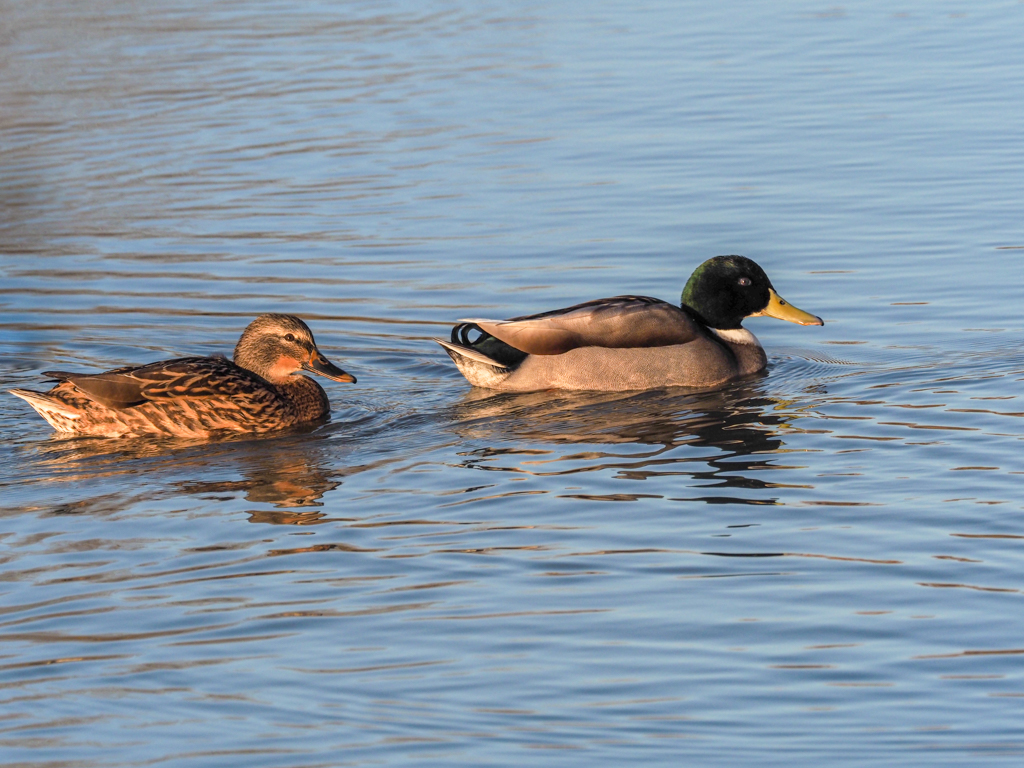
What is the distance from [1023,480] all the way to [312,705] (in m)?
4.23

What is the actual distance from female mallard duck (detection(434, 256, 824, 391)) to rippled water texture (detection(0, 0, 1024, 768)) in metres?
0.26

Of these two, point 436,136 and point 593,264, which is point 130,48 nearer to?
point 436,136

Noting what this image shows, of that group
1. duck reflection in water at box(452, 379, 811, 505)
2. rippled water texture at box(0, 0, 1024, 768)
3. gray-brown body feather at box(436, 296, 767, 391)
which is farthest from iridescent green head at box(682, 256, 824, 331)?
duck reflection in water at box(452, 379, 811, 505)

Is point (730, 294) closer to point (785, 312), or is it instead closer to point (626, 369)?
point (785, 312)

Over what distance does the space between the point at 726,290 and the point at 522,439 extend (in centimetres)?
277

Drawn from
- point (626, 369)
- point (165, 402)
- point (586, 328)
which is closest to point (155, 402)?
point (165, 402)

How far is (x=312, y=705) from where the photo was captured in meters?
6.11

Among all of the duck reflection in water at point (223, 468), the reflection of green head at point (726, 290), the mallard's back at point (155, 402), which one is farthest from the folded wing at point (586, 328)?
the mallard's back at point (155, 402)

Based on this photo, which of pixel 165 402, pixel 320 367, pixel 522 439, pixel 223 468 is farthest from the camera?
pixel 320 367

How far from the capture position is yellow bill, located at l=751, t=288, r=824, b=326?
39.5 feet

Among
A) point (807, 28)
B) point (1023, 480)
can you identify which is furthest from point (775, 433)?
point (807, 28)

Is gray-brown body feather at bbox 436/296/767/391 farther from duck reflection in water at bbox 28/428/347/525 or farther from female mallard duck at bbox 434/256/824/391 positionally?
duck reflection in water at bbox 28/428/347/525

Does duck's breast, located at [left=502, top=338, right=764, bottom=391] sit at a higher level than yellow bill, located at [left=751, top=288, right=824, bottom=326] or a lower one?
lower

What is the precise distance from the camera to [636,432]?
402 inches
